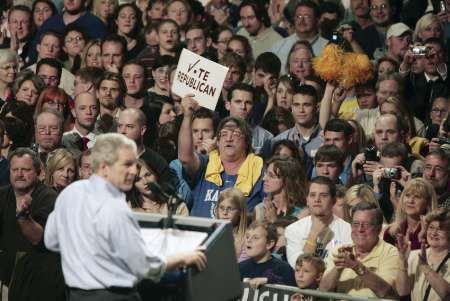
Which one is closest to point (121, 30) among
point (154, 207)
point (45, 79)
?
point (45, 79)

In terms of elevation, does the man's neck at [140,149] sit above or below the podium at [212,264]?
above

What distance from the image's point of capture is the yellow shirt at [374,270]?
378 inches

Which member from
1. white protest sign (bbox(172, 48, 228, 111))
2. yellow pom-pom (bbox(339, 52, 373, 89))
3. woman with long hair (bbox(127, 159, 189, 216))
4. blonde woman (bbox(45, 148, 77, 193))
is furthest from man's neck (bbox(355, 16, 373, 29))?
blonde woman (bbox(45, 148, 77, 193))

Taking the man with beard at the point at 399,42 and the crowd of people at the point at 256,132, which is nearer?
the crowd of people at the point at 256,132

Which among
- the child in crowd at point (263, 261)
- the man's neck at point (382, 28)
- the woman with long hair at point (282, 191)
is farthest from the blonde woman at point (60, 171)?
the man's neck at point (382, 28)

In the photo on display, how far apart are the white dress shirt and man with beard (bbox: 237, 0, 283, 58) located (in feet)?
24.8

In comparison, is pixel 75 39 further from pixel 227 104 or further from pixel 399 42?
pixel 399 42

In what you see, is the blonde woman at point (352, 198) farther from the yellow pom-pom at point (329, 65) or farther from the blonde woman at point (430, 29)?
the blonde woman at point (430, 29)

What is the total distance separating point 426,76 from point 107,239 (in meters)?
6.33

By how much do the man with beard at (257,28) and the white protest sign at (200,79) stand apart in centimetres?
260

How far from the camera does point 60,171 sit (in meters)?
11.3

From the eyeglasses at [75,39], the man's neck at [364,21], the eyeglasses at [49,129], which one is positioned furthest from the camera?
the eyeglasses at [75,39]

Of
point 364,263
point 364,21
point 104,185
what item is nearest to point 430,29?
point 364,21

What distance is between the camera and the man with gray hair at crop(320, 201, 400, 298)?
372 inches
